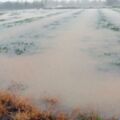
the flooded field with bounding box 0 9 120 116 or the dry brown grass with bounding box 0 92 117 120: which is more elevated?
the dry brown grass with bounding box 0 92 117 120

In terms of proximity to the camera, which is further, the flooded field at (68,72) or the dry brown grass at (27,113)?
the flooded field at (68,72)

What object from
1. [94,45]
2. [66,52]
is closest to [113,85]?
[66,52]

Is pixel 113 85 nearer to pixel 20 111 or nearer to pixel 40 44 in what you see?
pixel 20 111

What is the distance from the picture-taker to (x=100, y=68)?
372 inches

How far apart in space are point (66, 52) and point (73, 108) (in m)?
5.60

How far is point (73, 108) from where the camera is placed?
6.52m

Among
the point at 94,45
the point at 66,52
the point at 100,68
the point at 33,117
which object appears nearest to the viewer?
the point at 33,117

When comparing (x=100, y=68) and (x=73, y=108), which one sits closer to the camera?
(x=73, y=108)

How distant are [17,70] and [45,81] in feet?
5.24

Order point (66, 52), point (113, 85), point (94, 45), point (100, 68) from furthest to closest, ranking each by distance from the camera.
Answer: point (94, 45)
point (66, 52)
point (100, 68)
point (113, 85)

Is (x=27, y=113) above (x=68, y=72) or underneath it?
above

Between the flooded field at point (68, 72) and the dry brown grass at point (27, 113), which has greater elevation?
the dry brown grass at point (27, 113)

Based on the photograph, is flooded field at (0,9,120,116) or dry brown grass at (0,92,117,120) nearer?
dry brown grass at (0,92,117,120)

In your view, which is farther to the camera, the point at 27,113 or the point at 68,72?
the point at 68,72
